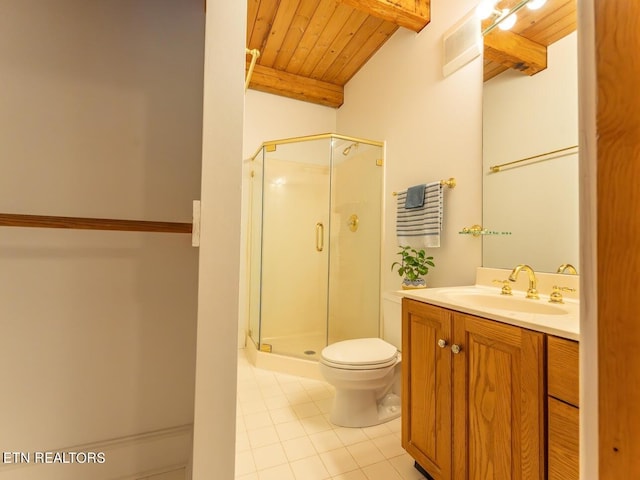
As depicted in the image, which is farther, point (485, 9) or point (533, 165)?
point (485, 9)

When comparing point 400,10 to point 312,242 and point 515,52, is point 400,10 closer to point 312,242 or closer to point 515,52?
point 515,52

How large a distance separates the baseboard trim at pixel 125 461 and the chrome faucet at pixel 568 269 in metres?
1.66

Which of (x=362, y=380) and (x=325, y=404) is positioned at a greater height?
(x=362, y=380)

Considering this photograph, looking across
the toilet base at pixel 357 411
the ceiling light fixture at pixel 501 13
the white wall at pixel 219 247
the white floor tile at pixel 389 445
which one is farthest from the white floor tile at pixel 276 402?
the ceiling light fixture at pixel 501 13

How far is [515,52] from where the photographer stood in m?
1.48

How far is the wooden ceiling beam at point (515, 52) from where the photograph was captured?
1.39 metres

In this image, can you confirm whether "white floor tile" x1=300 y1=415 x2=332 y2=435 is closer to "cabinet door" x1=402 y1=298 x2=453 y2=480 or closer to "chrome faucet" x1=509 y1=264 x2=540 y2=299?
"cabinet door" x1=402 y1=298 x2=453 y2=480

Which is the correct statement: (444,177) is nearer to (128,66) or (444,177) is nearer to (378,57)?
(378,57)

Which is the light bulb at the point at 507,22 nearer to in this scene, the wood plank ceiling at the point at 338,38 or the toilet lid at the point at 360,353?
the wood plank ceiling at the point at 338,38

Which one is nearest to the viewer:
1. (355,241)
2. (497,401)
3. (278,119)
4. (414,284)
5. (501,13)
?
(497,401)

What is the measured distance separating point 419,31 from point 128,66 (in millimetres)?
1892

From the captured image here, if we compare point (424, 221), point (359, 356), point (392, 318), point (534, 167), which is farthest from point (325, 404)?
point (534, 167)

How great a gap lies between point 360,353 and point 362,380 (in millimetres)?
153

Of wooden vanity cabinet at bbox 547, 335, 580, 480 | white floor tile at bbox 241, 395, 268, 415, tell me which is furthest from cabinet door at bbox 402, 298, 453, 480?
white floor tile at bbox 241, 395, 268, 415
